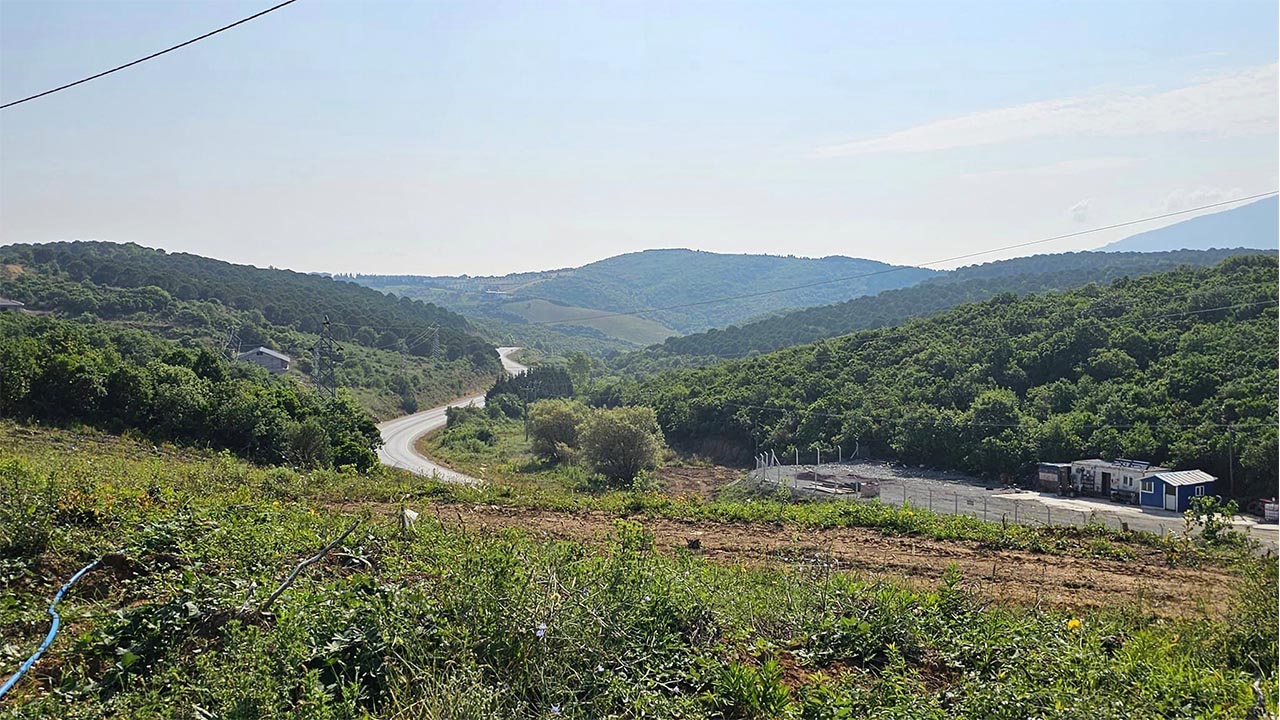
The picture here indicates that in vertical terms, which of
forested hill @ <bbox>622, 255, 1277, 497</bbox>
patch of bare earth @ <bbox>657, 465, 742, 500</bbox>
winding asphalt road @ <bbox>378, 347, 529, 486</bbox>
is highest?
forested hill @ <bbox>622, 255, 1277, 497</bbox>

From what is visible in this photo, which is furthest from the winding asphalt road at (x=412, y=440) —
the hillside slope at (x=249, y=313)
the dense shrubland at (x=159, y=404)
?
the dense shrubland at (x=159, y=404)

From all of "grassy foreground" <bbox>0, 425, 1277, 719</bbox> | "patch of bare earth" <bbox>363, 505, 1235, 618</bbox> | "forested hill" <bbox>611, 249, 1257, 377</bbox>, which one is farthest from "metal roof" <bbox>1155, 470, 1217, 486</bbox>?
"forested hill" <bbox>611, 249, 1257, 377</bbox>

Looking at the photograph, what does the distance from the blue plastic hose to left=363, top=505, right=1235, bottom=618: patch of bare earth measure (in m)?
2.77

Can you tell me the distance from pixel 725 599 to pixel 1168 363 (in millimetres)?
39155

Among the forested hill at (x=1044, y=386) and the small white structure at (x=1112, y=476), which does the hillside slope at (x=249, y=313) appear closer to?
the forested hill at (x=1044, y=386)

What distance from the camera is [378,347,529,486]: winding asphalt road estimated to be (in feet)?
113

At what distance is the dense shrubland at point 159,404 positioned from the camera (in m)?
17.2

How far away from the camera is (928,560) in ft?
27.2

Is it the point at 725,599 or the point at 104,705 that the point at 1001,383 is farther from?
the point at 104,705

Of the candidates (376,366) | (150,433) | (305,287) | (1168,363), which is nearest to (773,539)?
(150,433)

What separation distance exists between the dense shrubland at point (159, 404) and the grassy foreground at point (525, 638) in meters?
11.6

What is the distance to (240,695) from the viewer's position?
3.56m

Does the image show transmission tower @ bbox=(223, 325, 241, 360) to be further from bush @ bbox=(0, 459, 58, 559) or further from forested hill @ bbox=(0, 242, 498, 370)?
bush @ bbox=(0, 459, 58, 559)

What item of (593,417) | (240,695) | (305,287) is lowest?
(593,417)
